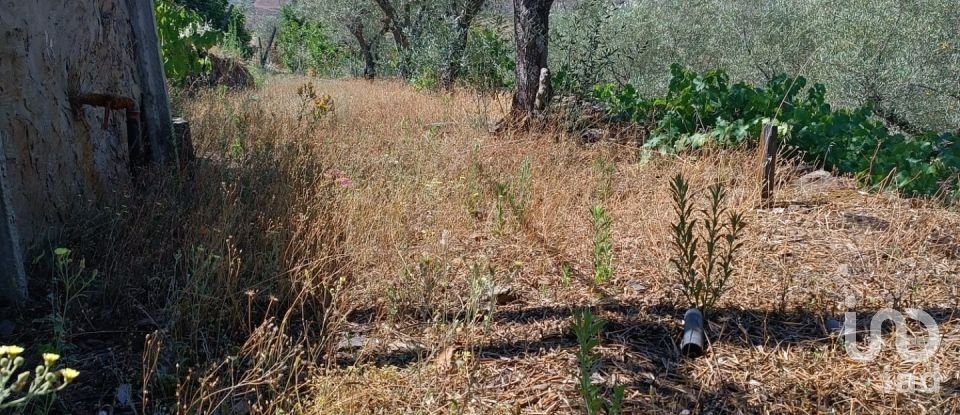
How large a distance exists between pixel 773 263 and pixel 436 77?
292 inches

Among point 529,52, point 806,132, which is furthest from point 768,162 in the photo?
point 529,52

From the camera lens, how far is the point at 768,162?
4.05m

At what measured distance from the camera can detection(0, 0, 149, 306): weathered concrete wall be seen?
2941 mm

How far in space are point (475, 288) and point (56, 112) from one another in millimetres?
2216

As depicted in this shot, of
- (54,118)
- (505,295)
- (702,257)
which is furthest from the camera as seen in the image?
(54,118)

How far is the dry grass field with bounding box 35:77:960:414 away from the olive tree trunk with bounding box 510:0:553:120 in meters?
1.65

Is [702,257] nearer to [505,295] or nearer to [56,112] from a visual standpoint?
[505,295]

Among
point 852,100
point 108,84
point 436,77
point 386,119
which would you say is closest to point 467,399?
point 108,84

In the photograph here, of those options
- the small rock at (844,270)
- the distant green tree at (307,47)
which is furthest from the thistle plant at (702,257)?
the distant green tree at (307,47)

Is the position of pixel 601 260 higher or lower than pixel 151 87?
lower

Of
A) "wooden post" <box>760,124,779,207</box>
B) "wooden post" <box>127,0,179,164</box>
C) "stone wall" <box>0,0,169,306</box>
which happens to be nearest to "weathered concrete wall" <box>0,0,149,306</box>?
"stone wall" <box>0,0,169,306</box>

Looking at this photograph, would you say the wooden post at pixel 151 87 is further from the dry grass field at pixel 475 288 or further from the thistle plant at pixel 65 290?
the thistle plant at pixel 65 290

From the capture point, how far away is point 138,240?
116 inches

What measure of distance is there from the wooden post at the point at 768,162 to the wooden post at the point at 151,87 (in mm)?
3395
